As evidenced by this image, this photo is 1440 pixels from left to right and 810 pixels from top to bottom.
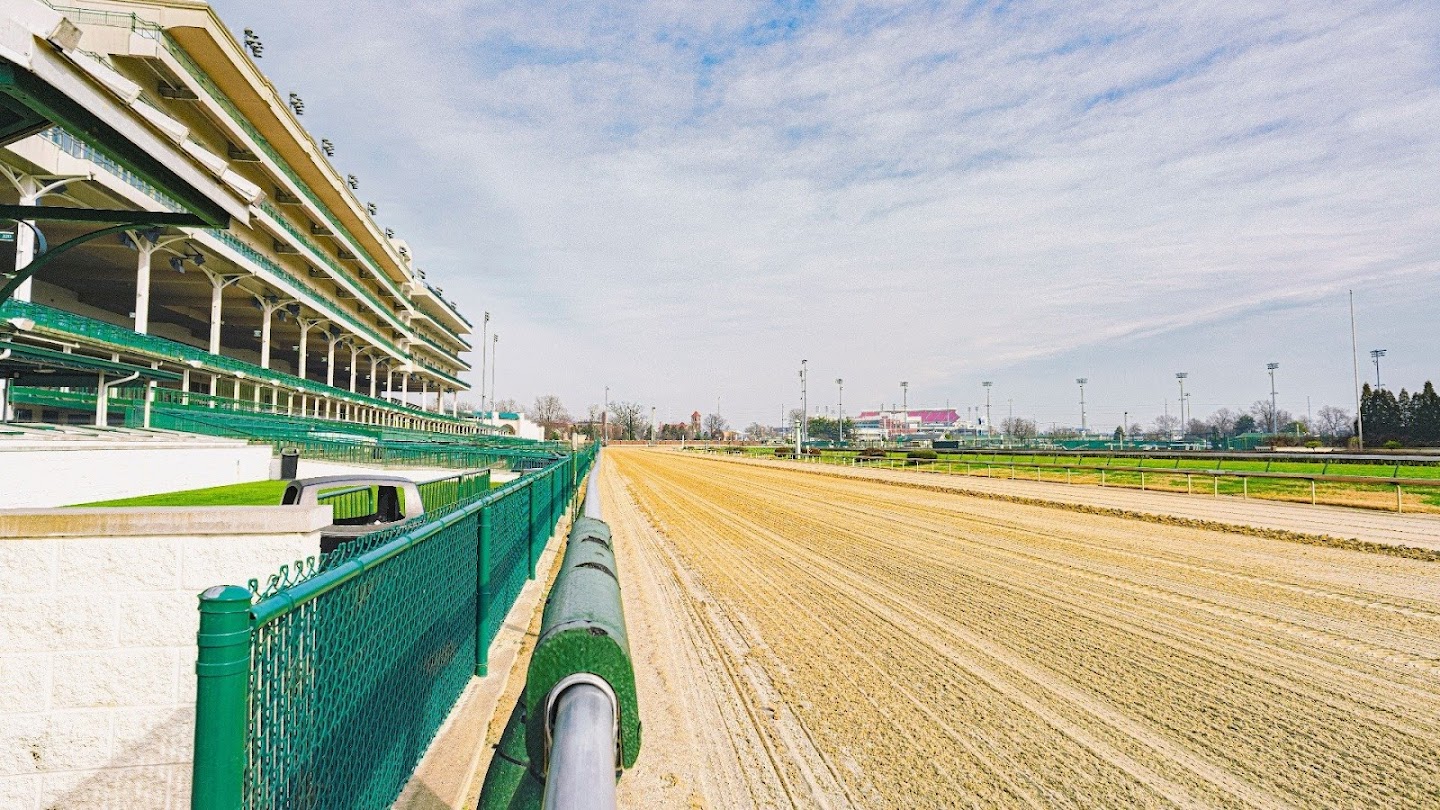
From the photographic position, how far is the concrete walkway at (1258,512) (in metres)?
13.7

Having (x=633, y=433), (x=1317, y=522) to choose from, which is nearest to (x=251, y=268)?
(x=1317, y=522)

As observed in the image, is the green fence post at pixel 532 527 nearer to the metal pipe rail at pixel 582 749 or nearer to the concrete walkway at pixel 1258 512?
the metal pipe rail at pixel 582 749

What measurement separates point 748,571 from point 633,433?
15456cm

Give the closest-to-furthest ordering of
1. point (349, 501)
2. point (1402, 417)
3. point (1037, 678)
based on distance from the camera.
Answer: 1. point (1037, 678)
2. point (349, 501)
3. point (1402, 417)

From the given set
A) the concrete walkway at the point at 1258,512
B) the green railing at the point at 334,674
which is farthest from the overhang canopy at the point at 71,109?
the concrete walkway at the point at 1258,512

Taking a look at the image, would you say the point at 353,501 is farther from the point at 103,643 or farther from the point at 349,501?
the point at 103,643

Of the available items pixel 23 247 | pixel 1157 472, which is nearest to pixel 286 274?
pixel 23 247

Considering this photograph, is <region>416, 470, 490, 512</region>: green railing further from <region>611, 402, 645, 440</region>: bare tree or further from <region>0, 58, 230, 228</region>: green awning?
<region>611, 402, 645, 440</region>: bare tree

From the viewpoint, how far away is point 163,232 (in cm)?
2938

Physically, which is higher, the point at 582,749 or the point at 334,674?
the point at 582,749

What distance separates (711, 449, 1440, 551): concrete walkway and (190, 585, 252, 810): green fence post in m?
16.9

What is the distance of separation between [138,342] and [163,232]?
209 inches

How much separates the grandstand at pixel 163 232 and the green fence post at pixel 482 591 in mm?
3063

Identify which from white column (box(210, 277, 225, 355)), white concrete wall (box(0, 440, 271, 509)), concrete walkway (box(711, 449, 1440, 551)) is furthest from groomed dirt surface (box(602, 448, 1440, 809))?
white column (box(210, 277, 225, 355))
